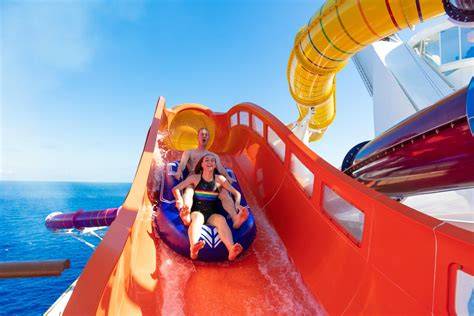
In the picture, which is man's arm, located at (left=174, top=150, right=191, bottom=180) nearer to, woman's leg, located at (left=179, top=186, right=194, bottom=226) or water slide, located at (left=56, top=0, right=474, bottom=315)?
water slide, located at (left=56, top=0, right=474, bottom=315)

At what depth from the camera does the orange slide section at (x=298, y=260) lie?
1.49m

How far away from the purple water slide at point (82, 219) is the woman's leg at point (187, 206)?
580 cm

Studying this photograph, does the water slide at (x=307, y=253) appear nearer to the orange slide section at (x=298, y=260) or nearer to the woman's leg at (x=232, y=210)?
the orange slide section at (x=298, y=260)

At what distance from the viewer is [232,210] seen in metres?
3.15

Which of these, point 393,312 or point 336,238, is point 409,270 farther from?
point 336,238

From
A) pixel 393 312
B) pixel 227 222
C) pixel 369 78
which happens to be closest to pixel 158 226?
pixel 227 222

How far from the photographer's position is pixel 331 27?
4098mm

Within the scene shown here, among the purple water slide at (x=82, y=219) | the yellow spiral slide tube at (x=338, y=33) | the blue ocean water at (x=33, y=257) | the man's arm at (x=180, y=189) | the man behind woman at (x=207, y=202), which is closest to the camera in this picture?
the man behind woman at (x=207, y=202)

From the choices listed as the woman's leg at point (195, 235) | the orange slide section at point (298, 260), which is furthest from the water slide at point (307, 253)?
the woman's leg at point (195, 235)

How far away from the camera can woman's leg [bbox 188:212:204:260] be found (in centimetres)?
259

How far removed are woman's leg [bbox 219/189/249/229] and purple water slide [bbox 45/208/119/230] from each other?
5.81 m

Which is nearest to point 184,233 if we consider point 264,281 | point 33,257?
point 264,281

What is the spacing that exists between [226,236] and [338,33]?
3.22 meters

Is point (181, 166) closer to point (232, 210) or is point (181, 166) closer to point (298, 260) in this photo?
point (232, 210)
